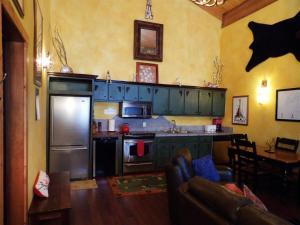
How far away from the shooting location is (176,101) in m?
5.75

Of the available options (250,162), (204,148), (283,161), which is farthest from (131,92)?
(283,161)

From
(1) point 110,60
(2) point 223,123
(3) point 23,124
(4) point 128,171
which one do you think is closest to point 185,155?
(3) point 23,124

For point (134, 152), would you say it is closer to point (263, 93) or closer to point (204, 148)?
point (204, 148)

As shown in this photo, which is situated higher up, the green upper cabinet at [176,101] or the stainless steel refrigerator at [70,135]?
the green upper cabinet at [176,101]

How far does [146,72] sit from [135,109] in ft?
3.50

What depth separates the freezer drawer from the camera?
4.27 m

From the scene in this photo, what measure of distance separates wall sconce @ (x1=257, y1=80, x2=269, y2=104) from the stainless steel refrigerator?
3913 millimetres

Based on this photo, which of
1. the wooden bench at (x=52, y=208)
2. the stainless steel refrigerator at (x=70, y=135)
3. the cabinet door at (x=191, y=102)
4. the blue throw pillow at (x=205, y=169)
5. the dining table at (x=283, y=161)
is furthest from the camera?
the cabinet door at (x=191, y=102)

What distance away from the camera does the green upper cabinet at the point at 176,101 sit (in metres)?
5.70

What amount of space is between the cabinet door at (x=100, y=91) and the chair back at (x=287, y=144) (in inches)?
152

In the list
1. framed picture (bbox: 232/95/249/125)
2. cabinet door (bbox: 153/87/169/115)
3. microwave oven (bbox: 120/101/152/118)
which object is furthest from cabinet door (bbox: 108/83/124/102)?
framed picture (bbox: 232/95/249/125)

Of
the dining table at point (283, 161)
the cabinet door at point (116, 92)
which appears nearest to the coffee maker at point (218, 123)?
the dining table at point (283, 161)

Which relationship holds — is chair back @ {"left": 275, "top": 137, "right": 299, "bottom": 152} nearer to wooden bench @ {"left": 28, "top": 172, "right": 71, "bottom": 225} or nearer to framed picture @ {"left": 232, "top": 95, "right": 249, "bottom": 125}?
framed picture @ {"left": 232, "top": 95, "right": 249, "bottom": 125}

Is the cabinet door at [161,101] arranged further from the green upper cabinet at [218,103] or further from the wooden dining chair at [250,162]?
the wooden dining chair at [250,162]
